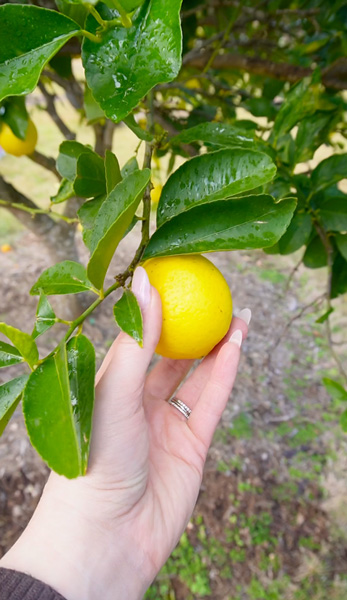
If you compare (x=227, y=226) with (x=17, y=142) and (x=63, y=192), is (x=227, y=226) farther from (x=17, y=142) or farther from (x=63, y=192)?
(x=17, y=142)

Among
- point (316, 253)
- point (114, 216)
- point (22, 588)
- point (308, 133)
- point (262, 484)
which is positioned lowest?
point (262, 484)

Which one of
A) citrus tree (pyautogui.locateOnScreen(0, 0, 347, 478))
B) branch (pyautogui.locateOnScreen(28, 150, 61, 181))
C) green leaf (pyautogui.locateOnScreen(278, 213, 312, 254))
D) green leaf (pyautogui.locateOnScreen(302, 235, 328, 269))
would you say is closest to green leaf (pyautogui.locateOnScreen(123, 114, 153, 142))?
citrus tree (pyautogui.locateOnScreen(0, 0, 347, 478))

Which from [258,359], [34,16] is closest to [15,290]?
[258,359]

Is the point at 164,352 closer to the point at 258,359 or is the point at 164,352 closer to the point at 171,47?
the point at 171,47

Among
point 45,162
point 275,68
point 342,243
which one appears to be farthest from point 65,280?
point 45,162

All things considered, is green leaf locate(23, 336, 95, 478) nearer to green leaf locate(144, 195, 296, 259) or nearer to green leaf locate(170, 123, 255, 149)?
green leaf locate(144, 195, 296, 259)

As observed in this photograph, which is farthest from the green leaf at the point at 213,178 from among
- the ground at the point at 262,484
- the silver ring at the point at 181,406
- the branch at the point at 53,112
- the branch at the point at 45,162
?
the branch at the point at 45,162
